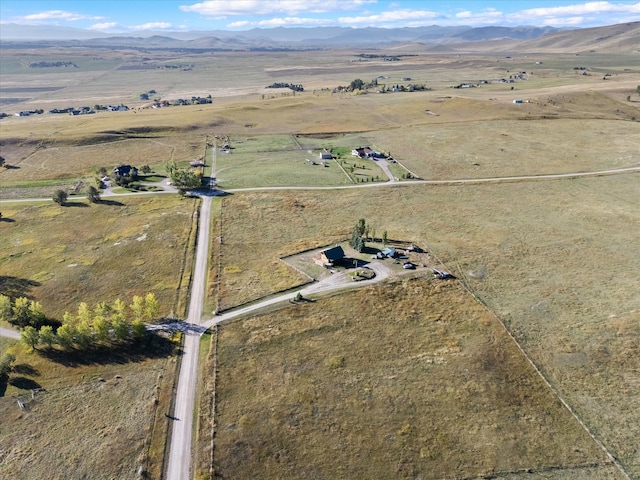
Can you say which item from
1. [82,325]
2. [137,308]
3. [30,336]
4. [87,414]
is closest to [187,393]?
[87,414]

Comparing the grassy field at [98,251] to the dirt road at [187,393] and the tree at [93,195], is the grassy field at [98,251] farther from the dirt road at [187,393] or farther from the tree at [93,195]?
the dirt road at [187,393]

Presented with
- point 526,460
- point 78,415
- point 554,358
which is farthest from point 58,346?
point 554,358

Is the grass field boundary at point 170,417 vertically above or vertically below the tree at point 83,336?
below

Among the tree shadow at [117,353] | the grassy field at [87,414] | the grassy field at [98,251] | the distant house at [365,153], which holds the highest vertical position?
the distant house at [365,153]

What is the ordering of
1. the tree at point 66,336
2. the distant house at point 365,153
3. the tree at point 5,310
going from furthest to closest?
the distant house at point 365,153 < the tree at point 5,310 < the tree at point 66,336

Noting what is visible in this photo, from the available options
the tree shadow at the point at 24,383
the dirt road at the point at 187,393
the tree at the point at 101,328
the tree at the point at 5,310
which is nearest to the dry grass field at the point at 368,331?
the tree shadow at the point at 24,383

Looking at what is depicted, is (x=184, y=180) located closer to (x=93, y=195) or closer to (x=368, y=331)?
(x=93, y=195)

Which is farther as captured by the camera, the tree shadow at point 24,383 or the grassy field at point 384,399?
the tree shadow at point 24,383
